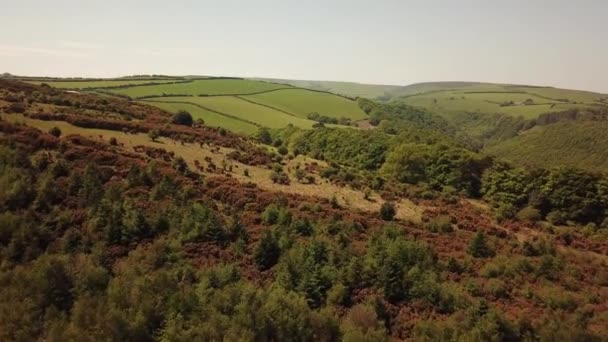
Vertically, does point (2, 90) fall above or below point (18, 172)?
above

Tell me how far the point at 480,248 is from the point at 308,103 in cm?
13025

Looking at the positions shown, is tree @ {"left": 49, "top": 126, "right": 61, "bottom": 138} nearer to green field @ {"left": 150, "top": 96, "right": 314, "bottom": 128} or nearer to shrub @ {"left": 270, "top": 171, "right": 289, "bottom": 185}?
shrub @ {"left": 270, "top": 171, "right": 289, "bottom": 185}

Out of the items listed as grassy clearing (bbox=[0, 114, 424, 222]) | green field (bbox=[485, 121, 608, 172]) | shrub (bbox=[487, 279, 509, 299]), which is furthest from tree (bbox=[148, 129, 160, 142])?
green field (bbox=[485, 121, 608, 172])

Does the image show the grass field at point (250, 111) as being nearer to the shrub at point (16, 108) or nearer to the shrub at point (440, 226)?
the shrub at point (16, 108)

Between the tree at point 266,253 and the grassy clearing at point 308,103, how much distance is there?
116m

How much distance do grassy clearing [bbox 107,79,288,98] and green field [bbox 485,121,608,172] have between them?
285 ft

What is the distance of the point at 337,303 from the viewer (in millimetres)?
28219

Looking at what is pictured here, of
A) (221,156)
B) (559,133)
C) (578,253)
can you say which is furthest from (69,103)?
(559,133)

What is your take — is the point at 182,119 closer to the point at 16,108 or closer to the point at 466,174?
the point at 16,108

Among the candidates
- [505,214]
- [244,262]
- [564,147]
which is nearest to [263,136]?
[505,214]

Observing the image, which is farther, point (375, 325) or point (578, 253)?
point (578, 253)

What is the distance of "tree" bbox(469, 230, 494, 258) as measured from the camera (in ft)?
116

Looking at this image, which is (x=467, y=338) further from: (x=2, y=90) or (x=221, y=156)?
(x=2, y=90)

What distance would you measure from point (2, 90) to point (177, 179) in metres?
36.7
